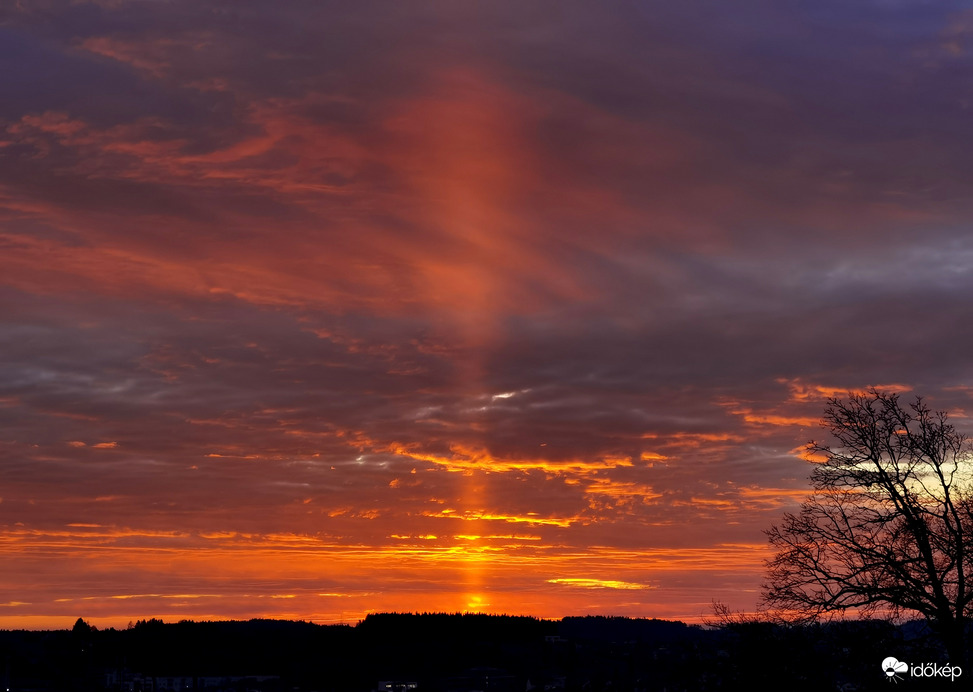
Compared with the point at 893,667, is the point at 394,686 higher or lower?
higher

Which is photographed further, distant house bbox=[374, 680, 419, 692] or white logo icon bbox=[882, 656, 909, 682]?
distant house bbox=[374, 680, 419, 692]

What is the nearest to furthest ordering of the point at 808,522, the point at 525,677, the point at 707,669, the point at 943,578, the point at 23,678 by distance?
the point at 707,669 → the point at 943,578 → the point at 808,522 → the point at 525,677 → the point at 23,678

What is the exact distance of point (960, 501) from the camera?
3653cm

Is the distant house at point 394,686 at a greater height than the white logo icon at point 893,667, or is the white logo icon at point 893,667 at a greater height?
the distant house at point 394,686

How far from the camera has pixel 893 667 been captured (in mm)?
32312

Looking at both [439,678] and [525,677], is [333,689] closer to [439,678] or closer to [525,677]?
[439,678]

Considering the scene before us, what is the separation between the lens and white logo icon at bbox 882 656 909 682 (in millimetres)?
32031

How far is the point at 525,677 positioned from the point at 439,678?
23.4m

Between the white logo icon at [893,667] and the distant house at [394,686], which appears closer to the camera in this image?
the white logo icon at [893,667]

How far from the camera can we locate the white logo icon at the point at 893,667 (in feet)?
105

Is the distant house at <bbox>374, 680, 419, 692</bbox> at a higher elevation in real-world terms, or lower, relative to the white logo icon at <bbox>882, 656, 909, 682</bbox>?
higher

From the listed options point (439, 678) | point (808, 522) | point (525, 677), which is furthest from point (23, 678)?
point (808, 522)

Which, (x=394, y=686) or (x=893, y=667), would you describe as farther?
(x=394, y=686)

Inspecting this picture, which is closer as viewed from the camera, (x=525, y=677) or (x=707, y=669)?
(x=707, y=669)
